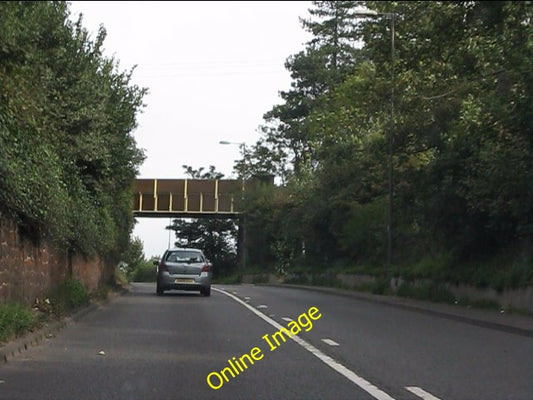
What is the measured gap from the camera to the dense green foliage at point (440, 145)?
18.0 m

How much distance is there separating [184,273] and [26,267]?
39.0 ft

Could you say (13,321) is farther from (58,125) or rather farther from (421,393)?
(421,393)

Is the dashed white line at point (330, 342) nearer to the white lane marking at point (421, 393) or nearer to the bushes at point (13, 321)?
the white lane marking at point (421, 393)

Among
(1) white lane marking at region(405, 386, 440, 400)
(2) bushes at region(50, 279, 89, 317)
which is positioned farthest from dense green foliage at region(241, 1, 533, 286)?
(2) bushes at region(50, 279, 89, 317)

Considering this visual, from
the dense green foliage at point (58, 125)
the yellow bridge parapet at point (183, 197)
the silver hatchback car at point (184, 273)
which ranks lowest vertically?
the silver hatchback car at point (184, 273)

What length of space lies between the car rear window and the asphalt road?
9489 millimetres

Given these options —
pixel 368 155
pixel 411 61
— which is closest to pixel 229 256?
pixel 368 155

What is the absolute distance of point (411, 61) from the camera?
794 inches

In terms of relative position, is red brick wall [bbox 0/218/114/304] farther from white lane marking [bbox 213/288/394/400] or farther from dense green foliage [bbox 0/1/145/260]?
white lane marking [bbox 213/288/394/400]

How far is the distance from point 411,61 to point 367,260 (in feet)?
60.9

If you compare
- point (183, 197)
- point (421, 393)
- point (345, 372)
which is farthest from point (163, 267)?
point (183, 197)

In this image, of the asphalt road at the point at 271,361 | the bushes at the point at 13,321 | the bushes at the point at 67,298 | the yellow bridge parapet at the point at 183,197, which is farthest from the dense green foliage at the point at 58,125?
the yellow bridge parapet at the point at 183,197

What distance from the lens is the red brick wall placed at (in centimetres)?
1399

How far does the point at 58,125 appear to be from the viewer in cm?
1623
